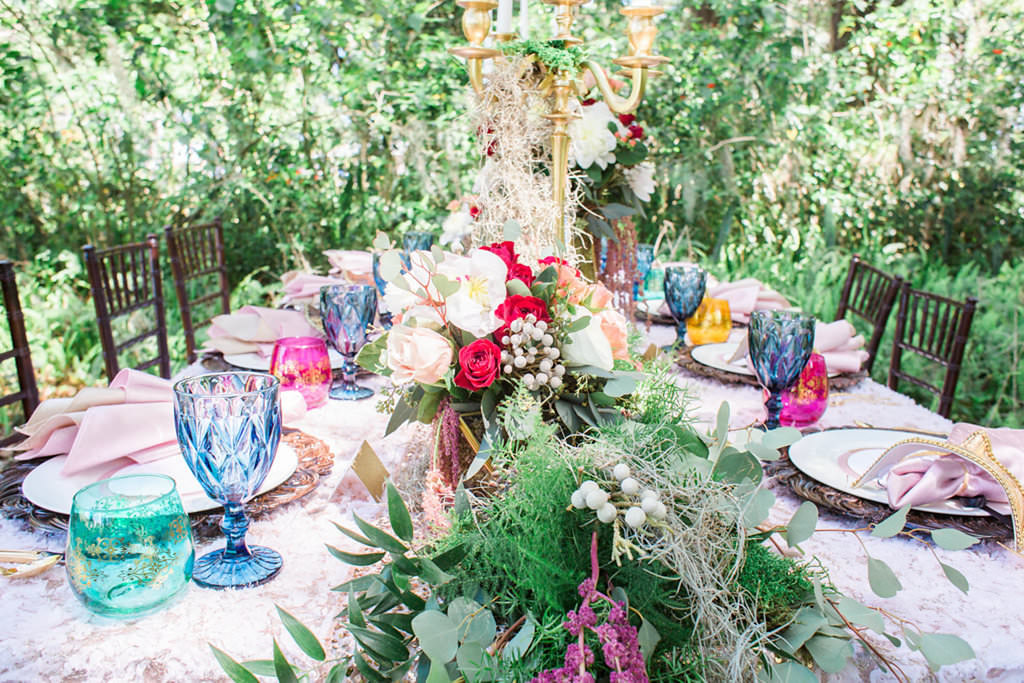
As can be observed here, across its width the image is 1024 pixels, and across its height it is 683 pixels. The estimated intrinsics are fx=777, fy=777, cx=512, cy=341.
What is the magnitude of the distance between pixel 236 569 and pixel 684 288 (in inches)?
46.8

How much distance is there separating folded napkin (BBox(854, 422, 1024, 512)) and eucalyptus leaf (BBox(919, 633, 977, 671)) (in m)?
0.34

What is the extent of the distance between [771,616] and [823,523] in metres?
0.36

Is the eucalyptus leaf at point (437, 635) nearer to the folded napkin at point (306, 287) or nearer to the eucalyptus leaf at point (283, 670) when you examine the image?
the eucalyptus leaf at point (283, 670)

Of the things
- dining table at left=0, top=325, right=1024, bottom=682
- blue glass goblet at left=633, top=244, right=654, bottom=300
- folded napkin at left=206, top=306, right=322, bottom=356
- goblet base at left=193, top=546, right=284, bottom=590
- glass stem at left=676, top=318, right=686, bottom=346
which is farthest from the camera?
blue glass goblet at left=633, top=244, right=654, bottom=300

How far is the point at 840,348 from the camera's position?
1625mm

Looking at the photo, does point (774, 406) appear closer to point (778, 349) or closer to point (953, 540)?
point (778, 349)

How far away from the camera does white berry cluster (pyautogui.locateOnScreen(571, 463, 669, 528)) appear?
23.4 inches

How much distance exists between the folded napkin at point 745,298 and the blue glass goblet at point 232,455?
4.77 feet

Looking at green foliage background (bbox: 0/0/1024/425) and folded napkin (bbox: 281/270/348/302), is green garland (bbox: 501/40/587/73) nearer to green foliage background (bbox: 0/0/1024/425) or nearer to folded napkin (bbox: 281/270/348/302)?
folded napkin (bbox: 281/270/348/302)

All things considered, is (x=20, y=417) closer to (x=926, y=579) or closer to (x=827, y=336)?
(x=827, y=336)

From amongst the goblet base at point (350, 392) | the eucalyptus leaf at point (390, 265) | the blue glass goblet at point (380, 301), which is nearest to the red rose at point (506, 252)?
the eucalyptus leaf at point (390, 265)

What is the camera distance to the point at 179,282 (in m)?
2.47

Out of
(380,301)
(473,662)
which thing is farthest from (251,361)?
(473,662)

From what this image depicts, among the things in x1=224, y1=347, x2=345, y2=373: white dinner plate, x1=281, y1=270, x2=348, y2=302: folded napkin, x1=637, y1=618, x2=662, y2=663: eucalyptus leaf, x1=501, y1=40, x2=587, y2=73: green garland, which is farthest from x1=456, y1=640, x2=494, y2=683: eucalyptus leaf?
Result: x1=281, y1=270, x2=348, y2=302: folded napkin
